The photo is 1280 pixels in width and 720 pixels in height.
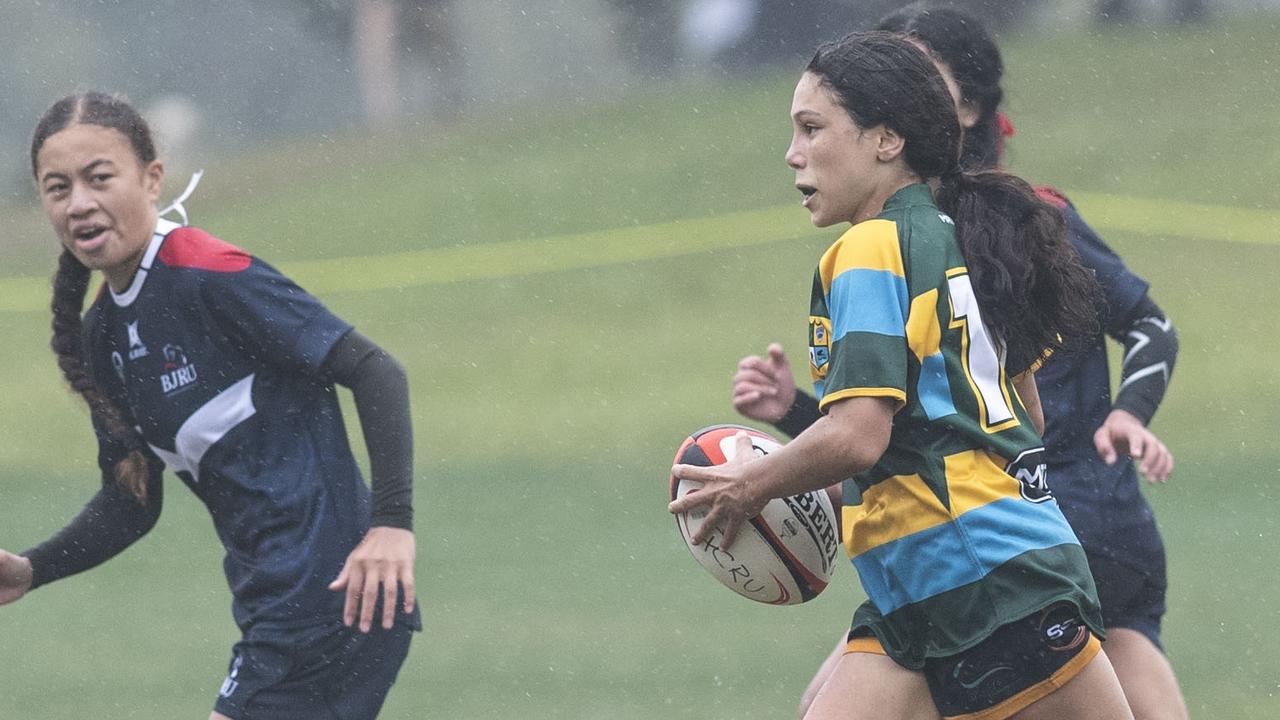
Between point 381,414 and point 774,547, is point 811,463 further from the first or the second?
point 381,414

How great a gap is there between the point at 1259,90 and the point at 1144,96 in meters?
1.40

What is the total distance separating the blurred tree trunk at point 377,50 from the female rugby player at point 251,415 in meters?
21.8

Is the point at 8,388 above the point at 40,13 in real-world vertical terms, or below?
below

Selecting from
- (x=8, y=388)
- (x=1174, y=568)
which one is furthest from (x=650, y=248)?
(x=1174, y=568)

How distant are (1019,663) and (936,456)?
40cm

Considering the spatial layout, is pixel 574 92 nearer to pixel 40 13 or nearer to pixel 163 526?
pixel 40 13

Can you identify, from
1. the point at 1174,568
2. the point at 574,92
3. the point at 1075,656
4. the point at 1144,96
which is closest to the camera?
the point at 1075,656

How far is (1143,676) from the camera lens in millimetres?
4145

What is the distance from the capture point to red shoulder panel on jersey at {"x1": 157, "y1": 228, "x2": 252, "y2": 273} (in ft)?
13.6

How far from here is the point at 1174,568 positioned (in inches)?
303

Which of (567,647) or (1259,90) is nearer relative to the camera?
(567,647)

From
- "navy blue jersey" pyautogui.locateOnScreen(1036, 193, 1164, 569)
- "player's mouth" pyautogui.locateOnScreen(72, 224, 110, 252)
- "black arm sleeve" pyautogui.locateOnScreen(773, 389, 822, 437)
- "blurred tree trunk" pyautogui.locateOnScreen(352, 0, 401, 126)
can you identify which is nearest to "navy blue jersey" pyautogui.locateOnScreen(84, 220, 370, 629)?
"player's mouth" pyautogui.locateOnScreen(72, 224, 110, 252)

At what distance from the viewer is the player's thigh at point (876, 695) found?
3248 millimetres

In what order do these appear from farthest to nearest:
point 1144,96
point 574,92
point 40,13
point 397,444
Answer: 1. point 40,13
2. point 574,92
3. point 1144,96
4. point 397,444
